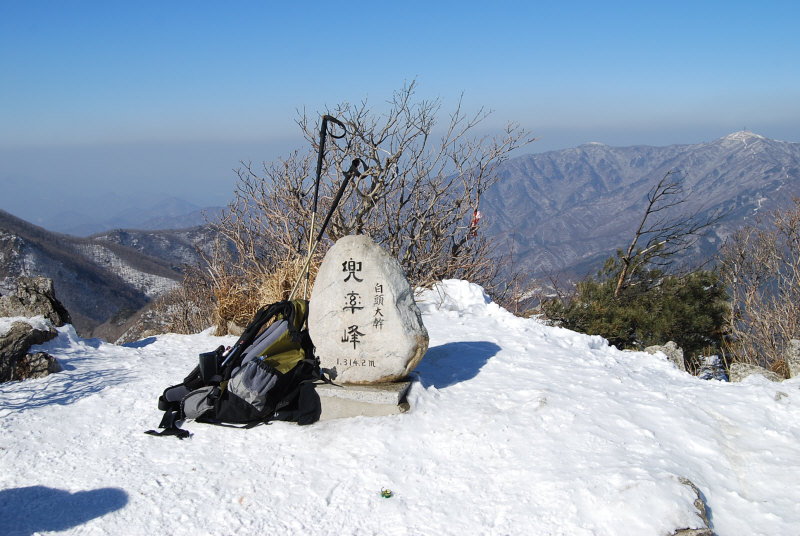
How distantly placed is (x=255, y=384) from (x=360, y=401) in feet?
2.81

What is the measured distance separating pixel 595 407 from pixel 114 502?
3.60 m

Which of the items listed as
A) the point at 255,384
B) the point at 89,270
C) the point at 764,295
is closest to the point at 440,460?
the point at 255,384

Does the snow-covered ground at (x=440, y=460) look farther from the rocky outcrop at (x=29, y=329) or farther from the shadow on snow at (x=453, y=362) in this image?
the rocky outcrop at (x=29, y=329)

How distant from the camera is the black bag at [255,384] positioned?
4.59 m

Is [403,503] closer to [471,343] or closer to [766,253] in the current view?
[471,343]

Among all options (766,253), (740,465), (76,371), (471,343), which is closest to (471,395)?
(471,343)

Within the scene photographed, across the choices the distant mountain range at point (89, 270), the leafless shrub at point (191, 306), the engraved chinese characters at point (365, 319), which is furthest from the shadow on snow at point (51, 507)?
the distant mountain range at point (89, 270)

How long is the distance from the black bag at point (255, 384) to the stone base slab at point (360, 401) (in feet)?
0.35

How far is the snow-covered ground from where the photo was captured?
11.1 ft

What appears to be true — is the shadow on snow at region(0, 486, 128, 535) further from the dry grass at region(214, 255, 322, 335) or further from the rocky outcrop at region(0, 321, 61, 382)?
the dry grass at region(214, 255, 322, 335)

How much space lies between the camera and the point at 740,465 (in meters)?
3.99

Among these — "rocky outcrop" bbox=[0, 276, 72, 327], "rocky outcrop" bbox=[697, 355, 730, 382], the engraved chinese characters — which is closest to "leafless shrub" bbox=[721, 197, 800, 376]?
"rocky outcrop" bbox=[697, 355, 730, 382]

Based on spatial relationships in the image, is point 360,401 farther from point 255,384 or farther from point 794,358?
point 794,358

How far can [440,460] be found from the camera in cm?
405
